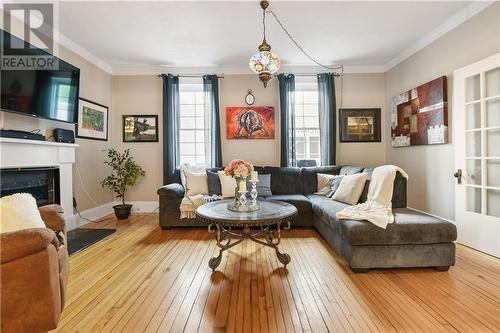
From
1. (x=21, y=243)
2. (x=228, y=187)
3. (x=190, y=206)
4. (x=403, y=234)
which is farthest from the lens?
(x=228, y=187)

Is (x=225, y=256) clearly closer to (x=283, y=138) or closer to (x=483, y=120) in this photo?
(x=283, y=138)

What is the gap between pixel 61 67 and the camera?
3.26 metres

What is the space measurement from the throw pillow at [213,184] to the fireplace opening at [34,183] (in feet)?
6.88

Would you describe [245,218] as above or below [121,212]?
above

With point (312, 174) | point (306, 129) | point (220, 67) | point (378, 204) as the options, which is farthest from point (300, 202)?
point (220, 67)

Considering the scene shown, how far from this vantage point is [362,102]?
492 centimetres

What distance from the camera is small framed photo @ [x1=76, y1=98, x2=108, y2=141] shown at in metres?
4.07

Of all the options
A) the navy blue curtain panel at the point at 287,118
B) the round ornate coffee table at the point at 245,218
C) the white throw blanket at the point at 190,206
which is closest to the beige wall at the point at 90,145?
the white throw blanket at the point at 190,206

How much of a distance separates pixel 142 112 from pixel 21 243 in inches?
163

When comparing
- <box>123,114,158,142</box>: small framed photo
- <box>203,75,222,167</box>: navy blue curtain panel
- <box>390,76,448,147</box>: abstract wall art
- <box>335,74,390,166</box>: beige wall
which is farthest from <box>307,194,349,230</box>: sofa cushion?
<box>123,114,158,142</box>: small framed photo

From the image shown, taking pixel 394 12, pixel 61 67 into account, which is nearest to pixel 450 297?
pixel 394 12

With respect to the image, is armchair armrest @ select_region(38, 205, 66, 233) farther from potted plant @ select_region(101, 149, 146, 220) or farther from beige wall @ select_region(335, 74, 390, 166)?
beige wall @ select_region(335, 74, 390, 166)

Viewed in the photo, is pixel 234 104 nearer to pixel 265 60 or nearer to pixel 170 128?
pixel 170 128

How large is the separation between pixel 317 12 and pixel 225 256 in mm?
3110
